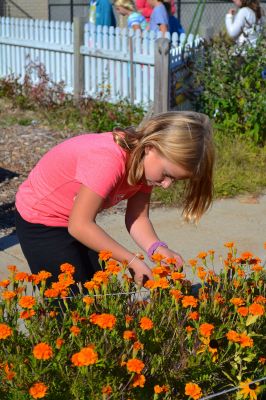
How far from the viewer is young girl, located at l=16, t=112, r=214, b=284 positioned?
278 centimetres

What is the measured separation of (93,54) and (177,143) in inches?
284

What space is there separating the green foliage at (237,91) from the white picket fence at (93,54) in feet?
1.99

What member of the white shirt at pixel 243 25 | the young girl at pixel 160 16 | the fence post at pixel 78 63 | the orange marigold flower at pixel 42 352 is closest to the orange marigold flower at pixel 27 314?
the orange marigold flower at pixel 42 352

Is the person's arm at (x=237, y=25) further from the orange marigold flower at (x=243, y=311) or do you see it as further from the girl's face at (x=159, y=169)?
the orange marigold flower at (x=243, y=311)

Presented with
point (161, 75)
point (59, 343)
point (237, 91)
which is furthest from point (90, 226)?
point (161, 75)

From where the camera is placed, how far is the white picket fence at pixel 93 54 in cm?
896

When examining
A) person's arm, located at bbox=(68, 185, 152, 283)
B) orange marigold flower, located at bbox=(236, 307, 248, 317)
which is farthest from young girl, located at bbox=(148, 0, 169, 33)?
orange marigold flower, located at bbox=(236, 307, 248, 317)

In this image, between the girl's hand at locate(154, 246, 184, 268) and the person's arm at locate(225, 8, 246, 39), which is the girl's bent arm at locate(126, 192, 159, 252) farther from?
the person's arm at locate(225, 8, 246, 39)

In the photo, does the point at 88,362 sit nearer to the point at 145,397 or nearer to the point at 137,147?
the point at 145,397

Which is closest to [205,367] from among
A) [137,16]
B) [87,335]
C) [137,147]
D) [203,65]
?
[87,335]

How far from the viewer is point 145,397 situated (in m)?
2.20

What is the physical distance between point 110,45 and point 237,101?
2343 millimetres

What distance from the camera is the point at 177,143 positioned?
2.76m

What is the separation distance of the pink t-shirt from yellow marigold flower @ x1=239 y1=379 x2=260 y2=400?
35.8 inches
